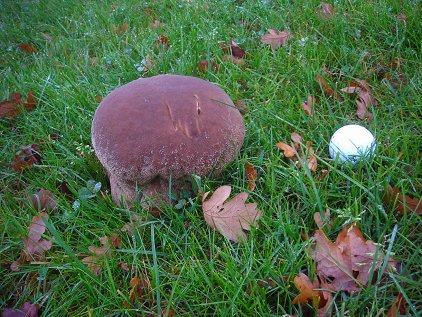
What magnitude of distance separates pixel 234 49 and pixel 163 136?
6.01ft

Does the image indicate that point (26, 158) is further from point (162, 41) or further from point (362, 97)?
point (362, 97)

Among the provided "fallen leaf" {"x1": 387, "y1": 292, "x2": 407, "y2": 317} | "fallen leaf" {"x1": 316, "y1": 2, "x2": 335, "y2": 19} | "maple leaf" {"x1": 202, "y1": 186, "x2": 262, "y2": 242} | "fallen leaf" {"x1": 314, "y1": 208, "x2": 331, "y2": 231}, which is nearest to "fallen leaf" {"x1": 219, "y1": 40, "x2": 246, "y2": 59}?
"fallen leaf" {"x1": 316, "y1": 2, "x2": 335, "y2": 19}

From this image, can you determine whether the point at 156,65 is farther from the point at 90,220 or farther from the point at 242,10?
the point at 90,220

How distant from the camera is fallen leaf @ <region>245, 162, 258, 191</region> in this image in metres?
2.05

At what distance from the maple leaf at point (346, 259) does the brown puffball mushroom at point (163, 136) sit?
0.67 m

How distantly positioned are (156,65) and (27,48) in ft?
7.40

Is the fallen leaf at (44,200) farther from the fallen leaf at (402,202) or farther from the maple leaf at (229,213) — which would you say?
the fallen leaf at (402,202)

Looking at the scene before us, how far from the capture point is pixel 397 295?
56.4 inches

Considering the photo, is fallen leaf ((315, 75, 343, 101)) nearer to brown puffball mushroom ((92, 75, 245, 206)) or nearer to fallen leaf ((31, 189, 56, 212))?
brown puffball mushroom ((92, 75, 245, 206))

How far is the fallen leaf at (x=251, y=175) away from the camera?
2050 millimetres

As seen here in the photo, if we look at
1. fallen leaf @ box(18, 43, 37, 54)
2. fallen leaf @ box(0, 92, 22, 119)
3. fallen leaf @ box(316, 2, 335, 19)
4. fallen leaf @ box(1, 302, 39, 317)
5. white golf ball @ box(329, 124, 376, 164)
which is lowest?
fallen leaf @ box(18, 43, 37, 54)

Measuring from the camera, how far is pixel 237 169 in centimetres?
214

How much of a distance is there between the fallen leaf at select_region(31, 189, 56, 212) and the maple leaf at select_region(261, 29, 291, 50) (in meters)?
2.18

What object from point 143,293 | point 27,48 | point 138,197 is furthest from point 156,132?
point 27,48
